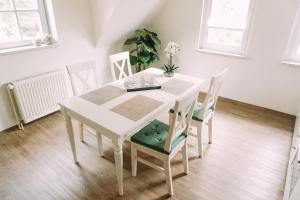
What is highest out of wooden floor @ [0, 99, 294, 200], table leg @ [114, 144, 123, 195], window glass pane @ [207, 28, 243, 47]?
window glass pane @ [207, 28, 243, 47]

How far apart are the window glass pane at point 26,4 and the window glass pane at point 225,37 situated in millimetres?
2522

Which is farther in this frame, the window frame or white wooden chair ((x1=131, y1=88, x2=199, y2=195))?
the window frame

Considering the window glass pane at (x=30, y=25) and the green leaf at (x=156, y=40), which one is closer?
the window glass pane at (x=30, y=25)

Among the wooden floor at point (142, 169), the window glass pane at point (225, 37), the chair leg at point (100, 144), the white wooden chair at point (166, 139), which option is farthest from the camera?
the window glass pane at point (225, 37)

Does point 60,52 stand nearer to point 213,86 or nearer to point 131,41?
point 131,41

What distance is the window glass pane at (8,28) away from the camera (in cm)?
246

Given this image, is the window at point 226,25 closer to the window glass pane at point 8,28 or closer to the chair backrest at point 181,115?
the chair backrest at point 181,115

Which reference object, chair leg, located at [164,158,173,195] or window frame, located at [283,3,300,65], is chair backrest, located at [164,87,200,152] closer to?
chair leg, located at [164,158,173,195]

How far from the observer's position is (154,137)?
1.86 m

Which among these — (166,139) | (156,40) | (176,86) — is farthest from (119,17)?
(166,139)

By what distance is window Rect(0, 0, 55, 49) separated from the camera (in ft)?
8.11

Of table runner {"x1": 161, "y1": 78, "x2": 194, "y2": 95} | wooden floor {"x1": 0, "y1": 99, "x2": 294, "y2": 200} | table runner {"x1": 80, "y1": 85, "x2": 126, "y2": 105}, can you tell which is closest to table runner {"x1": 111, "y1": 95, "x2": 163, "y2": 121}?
table runner {"x1": 80, "y1": 85, "x2": 126, "y2": 105}

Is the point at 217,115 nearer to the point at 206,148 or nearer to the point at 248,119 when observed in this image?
the point at 248,119

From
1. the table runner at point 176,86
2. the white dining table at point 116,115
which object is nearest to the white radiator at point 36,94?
the white dining table at point 116,115
